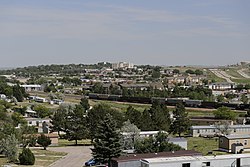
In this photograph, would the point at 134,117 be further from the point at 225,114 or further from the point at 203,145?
the point at 225,114

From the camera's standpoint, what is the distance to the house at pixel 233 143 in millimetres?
30444

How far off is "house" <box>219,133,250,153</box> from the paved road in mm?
9389

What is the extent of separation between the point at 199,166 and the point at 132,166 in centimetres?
485

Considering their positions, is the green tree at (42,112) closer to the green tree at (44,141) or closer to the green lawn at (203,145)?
the green tree at (44,141)

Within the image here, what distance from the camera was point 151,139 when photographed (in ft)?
89.9

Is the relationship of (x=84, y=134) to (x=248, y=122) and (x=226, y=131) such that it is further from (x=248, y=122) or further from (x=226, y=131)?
(x=248, y=122)

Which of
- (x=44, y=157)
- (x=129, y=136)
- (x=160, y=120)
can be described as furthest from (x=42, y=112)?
(x=129, y=136)

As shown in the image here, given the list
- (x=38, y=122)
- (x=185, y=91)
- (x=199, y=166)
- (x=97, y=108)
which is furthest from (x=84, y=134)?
(x=185, y=91)

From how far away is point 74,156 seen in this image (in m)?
31.6

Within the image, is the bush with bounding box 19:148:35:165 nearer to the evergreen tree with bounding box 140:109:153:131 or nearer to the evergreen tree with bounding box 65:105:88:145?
the evergreen tree with bounding box 65:105:88:145

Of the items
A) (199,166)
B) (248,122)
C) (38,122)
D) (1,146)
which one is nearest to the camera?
(199,166)

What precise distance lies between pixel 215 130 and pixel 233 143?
10301mm

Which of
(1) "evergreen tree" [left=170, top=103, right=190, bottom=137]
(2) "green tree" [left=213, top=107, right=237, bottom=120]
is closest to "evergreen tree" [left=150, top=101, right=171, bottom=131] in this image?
(1) "evergreen tree" [left=170, top=103, right=190, bottom=137]

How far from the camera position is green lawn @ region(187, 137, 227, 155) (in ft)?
102
